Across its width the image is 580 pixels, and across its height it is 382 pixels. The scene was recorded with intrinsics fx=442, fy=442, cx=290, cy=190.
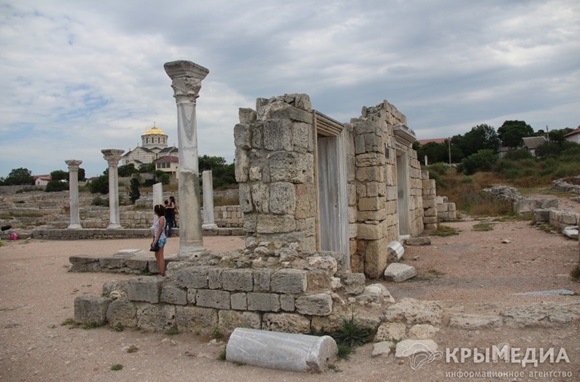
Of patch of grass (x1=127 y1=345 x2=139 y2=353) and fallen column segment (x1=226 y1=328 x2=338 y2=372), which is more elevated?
fallen column segment (x1=226 y1=328 x2=338 y2=372)

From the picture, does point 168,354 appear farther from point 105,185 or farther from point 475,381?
point 105,185

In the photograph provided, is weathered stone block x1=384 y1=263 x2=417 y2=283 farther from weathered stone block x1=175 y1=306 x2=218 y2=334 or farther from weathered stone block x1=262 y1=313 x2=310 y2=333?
weathered stone block x1=175 y1=306 x2=218 y2=334

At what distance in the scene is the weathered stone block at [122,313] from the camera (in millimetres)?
5984

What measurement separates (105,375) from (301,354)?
206cm

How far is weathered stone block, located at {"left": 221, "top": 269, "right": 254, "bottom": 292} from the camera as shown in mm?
5273

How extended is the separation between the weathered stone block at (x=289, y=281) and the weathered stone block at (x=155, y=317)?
5.11 ft

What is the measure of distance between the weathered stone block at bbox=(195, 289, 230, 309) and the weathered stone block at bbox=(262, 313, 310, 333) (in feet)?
1.82

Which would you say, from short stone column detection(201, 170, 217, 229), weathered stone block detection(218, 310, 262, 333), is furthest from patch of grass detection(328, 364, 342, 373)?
short stone column detection(201, 170, 217, 229)

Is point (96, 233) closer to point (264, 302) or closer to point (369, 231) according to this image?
point (369, 231)

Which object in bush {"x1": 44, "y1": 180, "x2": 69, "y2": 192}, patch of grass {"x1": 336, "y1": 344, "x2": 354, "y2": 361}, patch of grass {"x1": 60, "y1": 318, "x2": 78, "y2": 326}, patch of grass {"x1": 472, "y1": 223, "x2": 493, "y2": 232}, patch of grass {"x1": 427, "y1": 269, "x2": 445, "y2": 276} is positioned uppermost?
bush {"x1": 44, "y1": 180, "x2": 69, "y2": 192}

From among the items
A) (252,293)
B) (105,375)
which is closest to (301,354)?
(252,293)

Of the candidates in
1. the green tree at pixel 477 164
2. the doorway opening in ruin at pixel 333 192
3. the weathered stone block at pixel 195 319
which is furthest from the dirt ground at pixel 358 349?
the green tree at pixel 477 164

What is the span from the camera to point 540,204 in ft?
57.3

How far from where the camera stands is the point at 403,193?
1337cm
